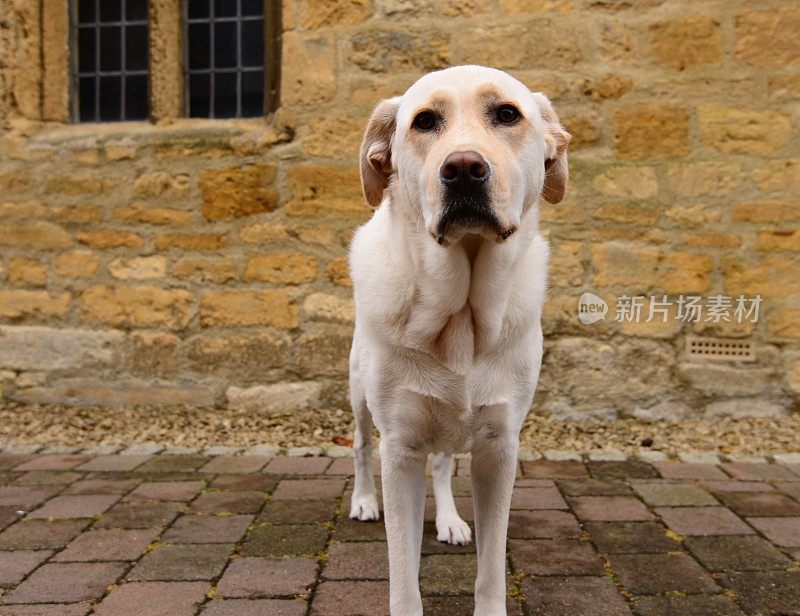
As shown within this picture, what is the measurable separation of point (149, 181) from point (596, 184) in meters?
2.93

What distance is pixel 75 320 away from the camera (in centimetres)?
541

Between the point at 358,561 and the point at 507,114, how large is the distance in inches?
66.0

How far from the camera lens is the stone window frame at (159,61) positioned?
541 centimetres

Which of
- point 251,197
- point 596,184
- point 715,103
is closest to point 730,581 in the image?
point 596,184

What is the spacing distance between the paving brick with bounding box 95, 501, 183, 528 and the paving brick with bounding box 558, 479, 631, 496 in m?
1.79

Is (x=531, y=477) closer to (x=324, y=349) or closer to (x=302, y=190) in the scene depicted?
(x=324, y=349)

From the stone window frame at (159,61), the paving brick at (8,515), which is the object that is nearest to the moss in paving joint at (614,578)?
the paving brick at (8,515)

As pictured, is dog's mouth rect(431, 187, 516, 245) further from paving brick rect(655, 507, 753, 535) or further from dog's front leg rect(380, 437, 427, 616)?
paving brick rect(655, 507, 753, 535)

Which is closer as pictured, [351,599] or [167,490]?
[351,599]

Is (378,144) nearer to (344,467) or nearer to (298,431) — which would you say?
(344,467)

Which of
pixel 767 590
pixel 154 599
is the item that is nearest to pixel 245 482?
pixel 154 599

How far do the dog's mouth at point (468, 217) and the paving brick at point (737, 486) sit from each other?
2.39m

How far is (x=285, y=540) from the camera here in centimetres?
307

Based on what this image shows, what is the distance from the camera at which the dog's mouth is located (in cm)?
188
